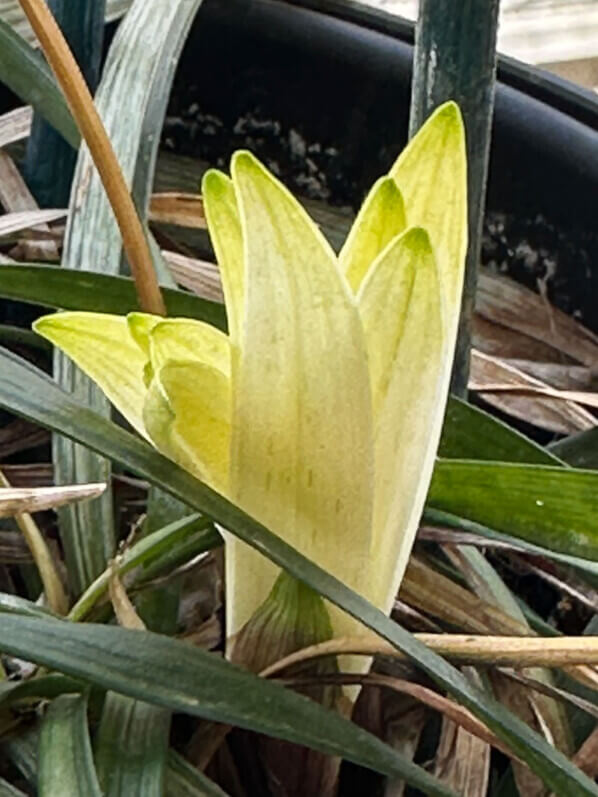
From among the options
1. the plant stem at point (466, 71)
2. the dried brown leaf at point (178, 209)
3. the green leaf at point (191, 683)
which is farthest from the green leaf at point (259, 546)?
the dried brown leaf at point (178, 209)

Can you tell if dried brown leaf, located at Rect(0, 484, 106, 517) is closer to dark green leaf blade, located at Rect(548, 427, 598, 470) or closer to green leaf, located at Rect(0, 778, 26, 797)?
green leaf, located at Rect(0, 778, 26, 797)

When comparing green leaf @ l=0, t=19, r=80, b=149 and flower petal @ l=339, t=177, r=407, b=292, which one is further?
green leaf @ l=0, t=19, r=80, b=149

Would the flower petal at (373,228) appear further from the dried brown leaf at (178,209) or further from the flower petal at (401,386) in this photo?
the dried brown leaf at (178,209)

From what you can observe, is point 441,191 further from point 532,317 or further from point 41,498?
point 532,317

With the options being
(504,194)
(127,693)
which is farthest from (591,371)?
(127,693)

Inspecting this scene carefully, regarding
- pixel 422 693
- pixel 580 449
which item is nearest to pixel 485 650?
pixel 422 693

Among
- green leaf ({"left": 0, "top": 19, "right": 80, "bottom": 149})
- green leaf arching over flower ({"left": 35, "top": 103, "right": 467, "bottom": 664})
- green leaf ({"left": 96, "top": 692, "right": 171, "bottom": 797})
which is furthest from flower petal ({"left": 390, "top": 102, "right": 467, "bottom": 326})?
green leaf ({"left": 0, "top": 19, "right": 80, "bottom": 149})

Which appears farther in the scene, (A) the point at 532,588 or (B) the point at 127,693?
(A) the point at 532,588

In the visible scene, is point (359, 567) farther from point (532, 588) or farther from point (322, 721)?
point (532, 588)
